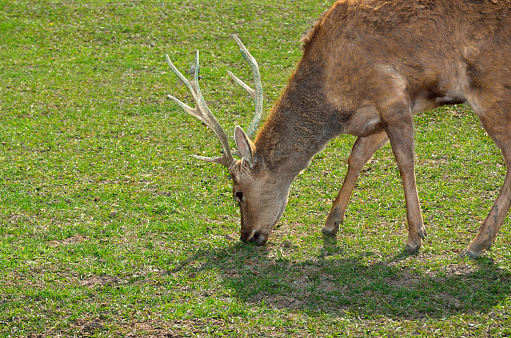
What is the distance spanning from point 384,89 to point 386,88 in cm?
2

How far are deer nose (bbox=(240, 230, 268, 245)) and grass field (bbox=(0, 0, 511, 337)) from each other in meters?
0.11

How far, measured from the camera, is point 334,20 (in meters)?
6.31

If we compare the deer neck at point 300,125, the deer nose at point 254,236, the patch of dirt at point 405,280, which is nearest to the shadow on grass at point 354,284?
the patch of dirt at point 405,280

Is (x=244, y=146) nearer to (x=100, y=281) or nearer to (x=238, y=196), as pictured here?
(x=238, y=196)

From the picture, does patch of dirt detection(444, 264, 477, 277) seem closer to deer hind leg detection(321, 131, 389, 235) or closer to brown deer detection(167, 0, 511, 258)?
brown deer detection(167, 0, 511, 258)

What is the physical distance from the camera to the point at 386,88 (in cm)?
599

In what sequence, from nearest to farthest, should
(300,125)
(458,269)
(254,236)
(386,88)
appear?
(458,269)
(386,88)
(300,125)
(254,236)

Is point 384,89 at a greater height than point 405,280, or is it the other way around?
point 384,89

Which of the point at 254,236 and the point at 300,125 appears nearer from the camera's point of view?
the point at 300,125

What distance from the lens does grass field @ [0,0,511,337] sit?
5234 millimetres

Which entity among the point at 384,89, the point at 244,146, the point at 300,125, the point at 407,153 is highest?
Result: the point at 384,89

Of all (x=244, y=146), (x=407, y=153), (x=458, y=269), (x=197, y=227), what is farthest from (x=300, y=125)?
(x=458, y=269)

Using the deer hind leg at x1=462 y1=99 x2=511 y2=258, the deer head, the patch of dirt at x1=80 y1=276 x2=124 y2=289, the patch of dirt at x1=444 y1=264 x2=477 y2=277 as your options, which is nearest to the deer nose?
→ the deer head

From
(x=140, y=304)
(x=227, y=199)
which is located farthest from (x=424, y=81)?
(x=140, y=304)
